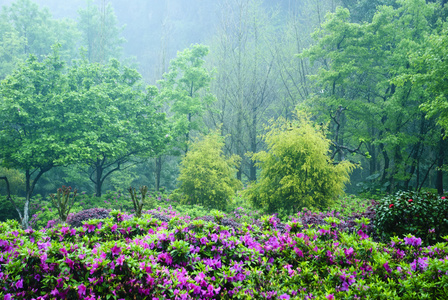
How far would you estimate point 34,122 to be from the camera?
9.80m

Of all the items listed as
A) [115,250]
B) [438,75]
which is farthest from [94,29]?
[115,250]

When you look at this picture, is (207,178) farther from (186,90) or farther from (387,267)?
(387,267)

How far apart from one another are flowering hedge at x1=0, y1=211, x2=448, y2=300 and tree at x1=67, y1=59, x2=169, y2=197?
7.65 m

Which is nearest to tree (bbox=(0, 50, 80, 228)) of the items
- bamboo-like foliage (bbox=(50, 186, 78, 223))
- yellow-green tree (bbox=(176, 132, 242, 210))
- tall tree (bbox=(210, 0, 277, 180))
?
bamboo-like foliage (bbox=(50, 186, 78, 223))

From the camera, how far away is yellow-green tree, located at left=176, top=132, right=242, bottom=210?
433 inches

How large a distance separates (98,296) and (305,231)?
2.32 m

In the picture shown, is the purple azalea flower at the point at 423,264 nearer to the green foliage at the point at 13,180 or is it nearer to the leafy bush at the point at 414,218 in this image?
the leafy bush at the point at 414,218

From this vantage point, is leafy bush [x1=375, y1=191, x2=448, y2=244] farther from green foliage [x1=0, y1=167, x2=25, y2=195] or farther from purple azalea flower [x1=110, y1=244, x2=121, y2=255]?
green foliage [x1=0, y1=167, x2=25, y2=195]

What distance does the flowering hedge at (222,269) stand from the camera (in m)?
2.22

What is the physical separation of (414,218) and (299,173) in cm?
386

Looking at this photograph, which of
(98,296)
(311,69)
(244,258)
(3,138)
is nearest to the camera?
(98,296)

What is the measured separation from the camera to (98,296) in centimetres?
227

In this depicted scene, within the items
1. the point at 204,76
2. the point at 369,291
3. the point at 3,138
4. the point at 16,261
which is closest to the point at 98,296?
the point at 16,261

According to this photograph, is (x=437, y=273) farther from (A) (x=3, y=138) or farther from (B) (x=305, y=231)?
(A) (x=3, y=138)
